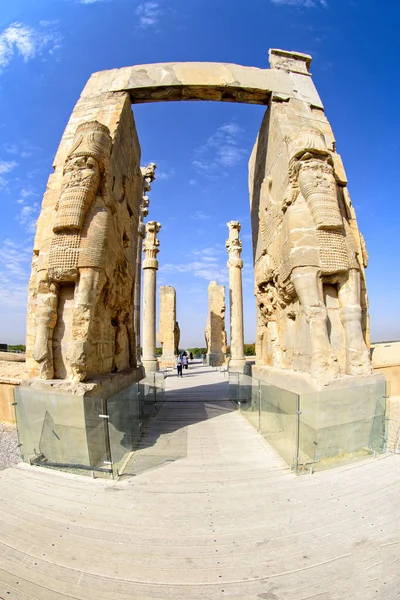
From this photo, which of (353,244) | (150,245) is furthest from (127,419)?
(150,245)

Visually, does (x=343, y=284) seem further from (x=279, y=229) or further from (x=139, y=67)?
(x=139, y=67)

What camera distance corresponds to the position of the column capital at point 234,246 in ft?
47.5

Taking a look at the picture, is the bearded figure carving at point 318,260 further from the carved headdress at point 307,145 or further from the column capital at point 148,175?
the column capital at point 148,175

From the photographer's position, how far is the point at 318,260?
431 centimetres

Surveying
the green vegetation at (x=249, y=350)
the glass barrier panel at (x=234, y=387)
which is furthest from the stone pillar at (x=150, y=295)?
the green vegetation at (x=249, y=350)

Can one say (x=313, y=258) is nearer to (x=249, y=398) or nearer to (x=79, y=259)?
(x=249, y=398)

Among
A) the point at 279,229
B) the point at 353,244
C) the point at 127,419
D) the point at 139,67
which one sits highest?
the point at 139,67

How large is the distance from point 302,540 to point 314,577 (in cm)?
35

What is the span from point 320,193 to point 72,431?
444cm

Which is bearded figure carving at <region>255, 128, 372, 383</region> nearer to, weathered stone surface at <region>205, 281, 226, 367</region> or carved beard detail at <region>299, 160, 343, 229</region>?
carved beard detail at <region>299, 160, 343, 229</region>

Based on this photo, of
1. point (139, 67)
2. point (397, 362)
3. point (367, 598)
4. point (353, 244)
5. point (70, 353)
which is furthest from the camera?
point (397, 362)

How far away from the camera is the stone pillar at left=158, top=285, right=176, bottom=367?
21.1 m

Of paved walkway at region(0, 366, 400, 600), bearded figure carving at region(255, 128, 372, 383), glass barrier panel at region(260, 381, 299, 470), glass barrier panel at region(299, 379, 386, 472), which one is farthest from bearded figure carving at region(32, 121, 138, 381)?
glass barrier panel at region(299, 379, 386, 472)

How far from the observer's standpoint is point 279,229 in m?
5.29
